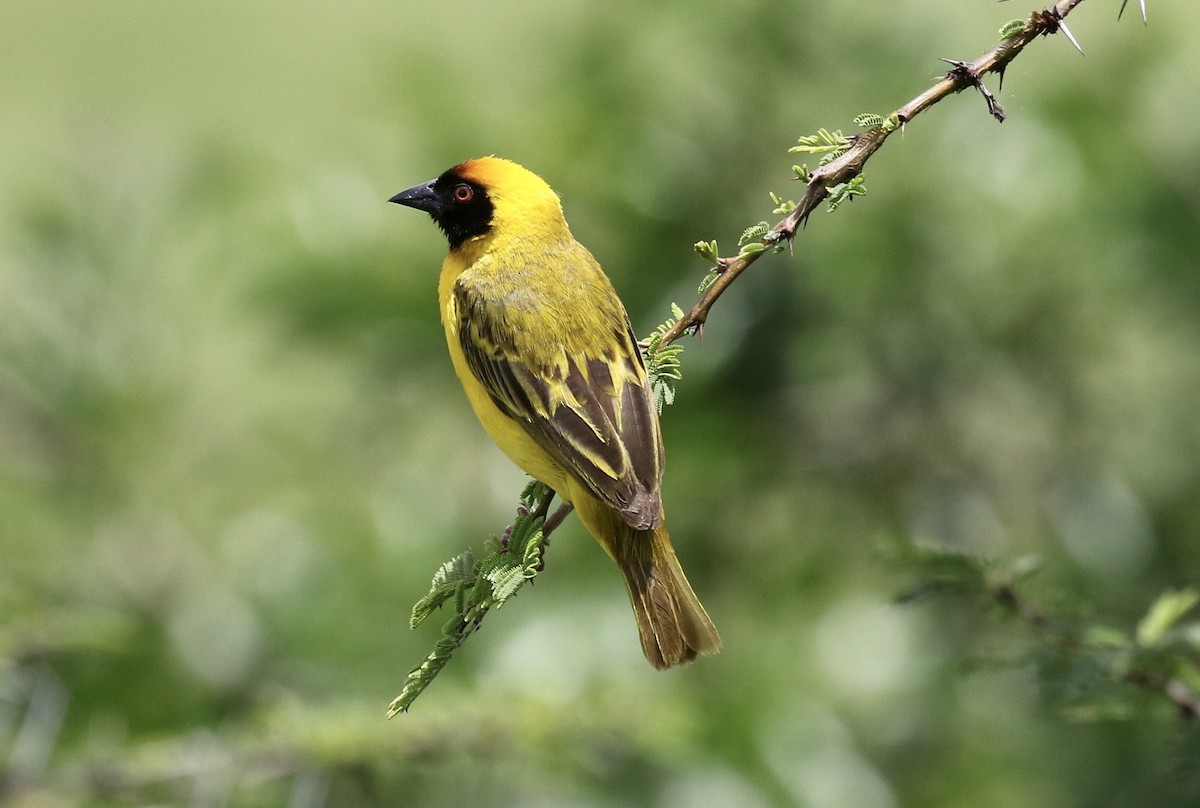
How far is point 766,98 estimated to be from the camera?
6039 mm

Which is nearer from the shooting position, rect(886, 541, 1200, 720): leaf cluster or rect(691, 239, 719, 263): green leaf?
rect(691, 239, 719, 263): green leaf

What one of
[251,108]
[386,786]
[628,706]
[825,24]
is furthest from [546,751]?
[251,108]

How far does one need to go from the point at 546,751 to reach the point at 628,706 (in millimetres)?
280

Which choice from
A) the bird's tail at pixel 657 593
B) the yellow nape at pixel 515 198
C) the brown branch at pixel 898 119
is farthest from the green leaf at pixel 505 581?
the yellow nape at pixel 515 198

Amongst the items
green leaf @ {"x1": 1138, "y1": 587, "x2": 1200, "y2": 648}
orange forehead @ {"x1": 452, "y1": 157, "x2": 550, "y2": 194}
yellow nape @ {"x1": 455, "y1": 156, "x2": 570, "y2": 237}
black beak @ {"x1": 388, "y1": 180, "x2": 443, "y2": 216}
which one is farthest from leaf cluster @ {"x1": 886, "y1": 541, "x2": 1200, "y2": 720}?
black beak @ {"x1": 388, "y1": 180, "x2": 443, "y2": 216}

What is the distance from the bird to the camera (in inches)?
129

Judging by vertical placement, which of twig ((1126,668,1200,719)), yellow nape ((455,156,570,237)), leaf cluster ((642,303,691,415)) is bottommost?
twig ((1126,668,1200,719))

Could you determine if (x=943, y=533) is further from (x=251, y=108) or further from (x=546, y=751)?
(x=251, y=108)

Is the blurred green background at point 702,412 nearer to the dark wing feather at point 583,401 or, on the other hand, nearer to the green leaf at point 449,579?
the dark wing feather at point 583,401

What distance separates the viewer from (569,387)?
3.52 meters

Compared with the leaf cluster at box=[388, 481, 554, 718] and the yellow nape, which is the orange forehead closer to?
the yellow nape

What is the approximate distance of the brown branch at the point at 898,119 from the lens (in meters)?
2.31

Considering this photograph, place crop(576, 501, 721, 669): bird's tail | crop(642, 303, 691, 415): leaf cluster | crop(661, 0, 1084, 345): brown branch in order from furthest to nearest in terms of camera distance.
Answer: crop(576, 501, 721, 669): bird's tail, crop(642, 303, 691, 415): leaf cluster, crop(661, 0, 1084, 345): brown branch

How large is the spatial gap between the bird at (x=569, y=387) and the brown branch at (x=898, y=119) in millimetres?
827
